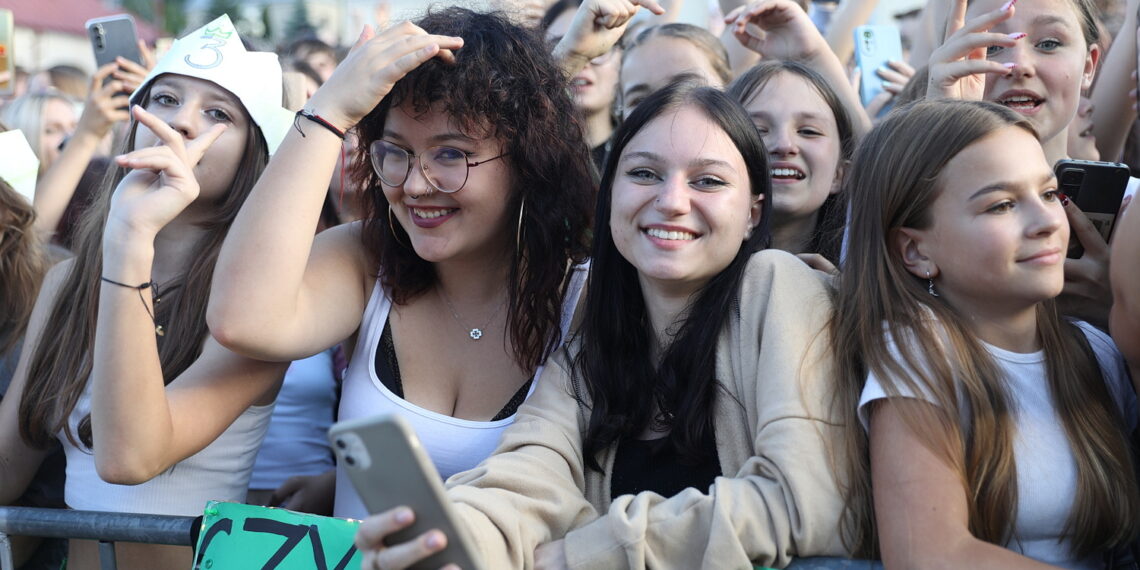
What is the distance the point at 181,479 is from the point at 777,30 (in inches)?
95.0

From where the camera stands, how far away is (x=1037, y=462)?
2170mm

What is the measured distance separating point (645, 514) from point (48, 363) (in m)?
1.87

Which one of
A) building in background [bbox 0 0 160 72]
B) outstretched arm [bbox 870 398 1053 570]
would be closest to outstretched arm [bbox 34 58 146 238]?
outstretched arm [bbox 870 398 1053 570]

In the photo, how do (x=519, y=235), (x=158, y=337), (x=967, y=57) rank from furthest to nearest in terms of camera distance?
(x=967, y=57) → (x=158, y=337) → (x=519, y=235)

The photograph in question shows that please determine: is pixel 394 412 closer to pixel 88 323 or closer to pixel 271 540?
pixel 271 540

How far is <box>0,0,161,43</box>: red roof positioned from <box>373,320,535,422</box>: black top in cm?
2509

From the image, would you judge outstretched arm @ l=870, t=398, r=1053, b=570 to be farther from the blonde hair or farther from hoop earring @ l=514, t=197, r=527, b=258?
the blonde hair

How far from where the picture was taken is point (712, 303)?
2.47 m

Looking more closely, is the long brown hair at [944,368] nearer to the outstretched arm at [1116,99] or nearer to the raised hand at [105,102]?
the outstretched arm at [1116,99]


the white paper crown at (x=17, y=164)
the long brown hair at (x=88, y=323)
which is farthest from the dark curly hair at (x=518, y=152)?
the white paper crown at (x=17, y=164)

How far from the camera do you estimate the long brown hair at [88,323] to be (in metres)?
2.90

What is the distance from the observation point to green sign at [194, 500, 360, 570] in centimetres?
228

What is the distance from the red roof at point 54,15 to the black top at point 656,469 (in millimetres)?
25658

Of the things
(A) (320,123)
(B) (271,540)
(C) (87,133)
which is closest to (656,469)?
(B) (271,540)
